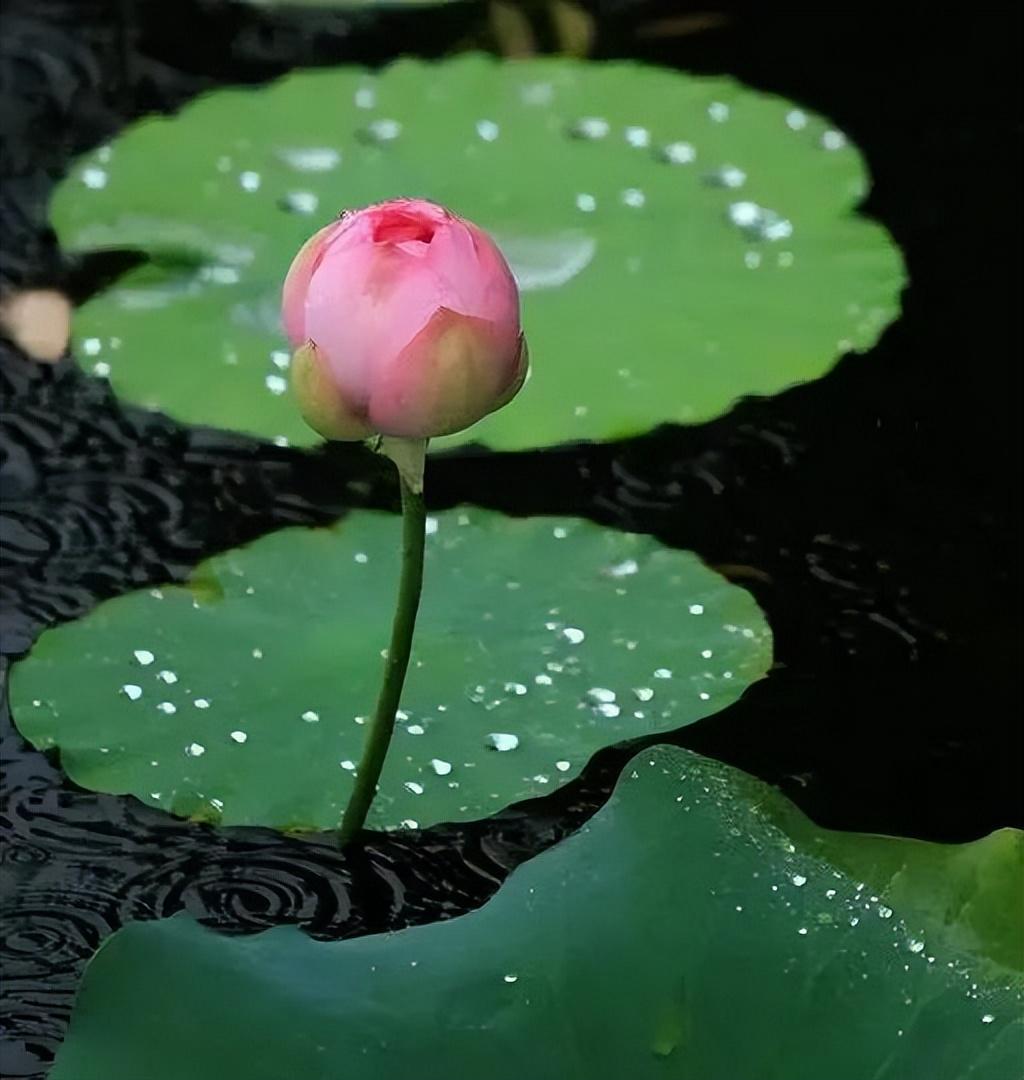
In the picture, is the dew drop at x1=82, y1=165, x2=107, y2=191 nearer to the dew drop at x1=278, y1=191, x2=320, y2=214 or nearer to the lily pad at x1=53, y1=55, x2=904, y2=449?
the lily pad at x1=53, y1=55, x2=904, y2=449

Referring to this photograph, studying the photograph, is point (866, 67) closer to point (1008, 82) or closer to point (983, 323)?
point (1008, 82)

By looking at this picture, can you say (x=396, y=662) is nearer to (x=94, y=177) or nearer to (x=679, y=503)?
(x=679, y=503)

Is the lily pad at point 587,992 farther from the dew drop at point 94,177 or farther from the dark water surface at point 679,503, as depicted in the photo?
the dew drop at point 94,177

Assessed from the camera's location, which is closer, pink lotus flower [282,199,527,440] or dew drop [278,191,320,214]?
pink lotus flower [282,199,527,440]

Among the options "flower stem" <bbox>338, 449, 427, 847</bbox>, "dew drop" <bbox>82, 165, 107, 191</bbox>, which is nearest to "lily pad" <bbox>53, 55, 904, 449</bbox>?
"dew drop" <bbox>82, 165, 107, 191</bbox>

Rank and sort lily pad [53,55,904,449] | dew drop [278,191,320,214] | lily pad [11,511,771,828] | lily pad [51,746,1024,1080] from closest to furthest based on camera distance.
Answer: lily pad [51,746,1024,1080]
lily pad [11,511,771,828]
lily pad [53,55,904,449]
dew drop [278,191,320,214]

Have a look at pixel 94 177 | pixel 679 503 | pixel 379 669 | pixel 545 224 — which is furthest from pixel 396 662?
pixel 94 177

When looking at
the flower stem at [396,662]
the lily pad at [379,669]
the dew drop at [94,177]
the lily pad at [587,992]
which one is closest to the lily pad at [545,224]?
the dew drop at [94,177]
